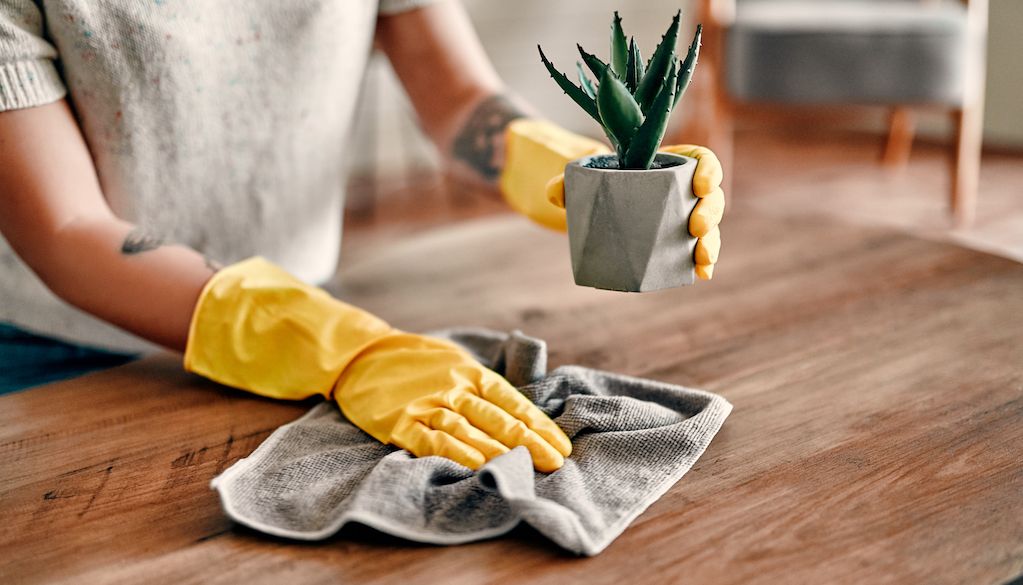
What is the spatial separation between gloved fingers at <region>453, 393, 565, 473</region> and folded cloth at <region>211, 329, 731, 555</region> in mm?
12

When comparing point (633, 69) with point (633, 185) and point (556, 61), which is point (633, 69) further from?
point (556, 61)

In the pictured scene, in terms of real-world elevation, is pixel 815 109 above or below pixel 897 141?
above

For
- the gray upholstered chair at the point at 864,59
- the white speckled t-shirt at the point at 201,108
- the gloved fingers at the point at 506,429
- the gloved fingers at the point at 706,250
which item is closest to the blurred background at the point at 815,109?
the gray upholstered chair at the point at 864,59

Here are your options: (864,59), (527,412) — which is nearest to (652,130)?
(527,412)

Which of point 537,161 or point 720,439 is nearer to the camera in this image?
point 720,439

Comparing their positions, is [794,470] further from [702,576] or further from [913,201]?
[913,201]

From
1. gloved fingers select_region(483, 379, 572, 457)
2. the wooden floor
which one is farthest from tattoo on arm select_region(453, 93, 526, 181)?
the wooden floor

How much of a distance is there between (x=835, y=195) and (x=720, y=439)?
9.12 ft

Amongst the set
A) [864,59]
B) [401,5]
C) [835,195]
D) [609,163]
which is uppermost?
[401,5]

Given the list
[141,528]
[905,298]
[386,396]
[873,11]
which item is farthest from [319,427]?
[873,11]

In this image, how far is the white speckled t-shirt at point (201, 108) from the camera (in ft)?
3.24

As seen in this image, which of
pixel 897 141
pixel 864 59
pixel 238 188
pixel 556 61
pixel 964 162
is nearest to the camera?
pixel 238 188

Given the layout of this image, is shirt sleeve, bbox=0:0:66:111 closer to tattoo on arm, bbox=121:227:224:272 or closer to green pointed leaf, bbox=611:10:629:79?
tattoo on arm, bbox=121:227:224:272

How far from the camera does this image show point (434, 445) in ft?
2.44
